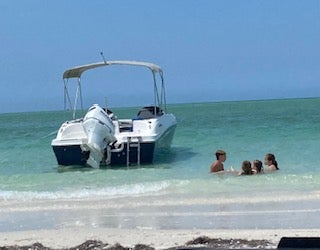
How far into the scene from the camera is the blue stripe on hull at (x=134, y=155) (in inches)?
605

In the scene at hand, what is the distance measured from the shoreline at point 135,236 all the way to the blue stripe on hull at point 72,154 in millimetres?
7963

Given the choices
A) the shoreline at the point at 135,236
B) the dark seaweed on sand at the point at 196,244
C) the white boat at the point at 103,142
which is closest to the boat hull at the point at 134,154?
the white boat at the point at 103,142

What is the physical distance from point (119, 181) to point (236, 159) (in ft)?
17.6

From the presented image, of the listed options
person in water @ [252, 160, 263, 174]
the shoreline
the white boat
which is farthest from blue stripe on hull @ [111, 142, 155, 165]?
the shoreline

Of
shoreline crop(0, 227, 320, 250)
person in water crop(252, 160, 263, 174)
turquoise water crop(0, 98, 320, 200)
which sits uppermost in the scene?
shoreline crop(0, 227, 320, 250)

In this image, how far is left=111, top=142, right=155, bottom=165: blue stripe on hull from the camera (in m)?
15.4

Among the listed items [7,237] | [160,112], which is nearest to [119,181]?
[160,112]

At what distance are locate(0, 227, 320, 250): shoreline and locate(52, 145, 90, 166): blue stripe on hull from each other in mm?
7963

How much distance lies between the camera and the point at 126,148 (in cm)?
1534

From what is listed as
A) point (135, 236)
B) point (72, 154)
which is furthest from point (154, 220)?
point (72, 154)

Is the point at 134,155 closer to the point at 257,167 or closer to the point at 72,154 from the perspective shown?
the point at 72,154

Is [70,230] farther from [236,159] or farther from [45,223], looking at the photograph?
[236,159]

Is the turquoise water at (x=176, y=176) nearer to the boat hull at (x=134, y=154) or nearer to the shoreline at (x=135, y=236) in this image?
the boat hull at (x=134, y=154)

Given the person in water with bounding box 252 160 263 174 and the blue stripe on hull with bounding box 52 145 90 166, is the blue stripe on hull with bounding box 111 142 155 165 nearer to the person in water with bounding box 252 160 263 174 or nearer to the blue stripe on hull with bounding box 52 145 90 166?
the blue stripe on hull with bounding box 52 145 90 166
